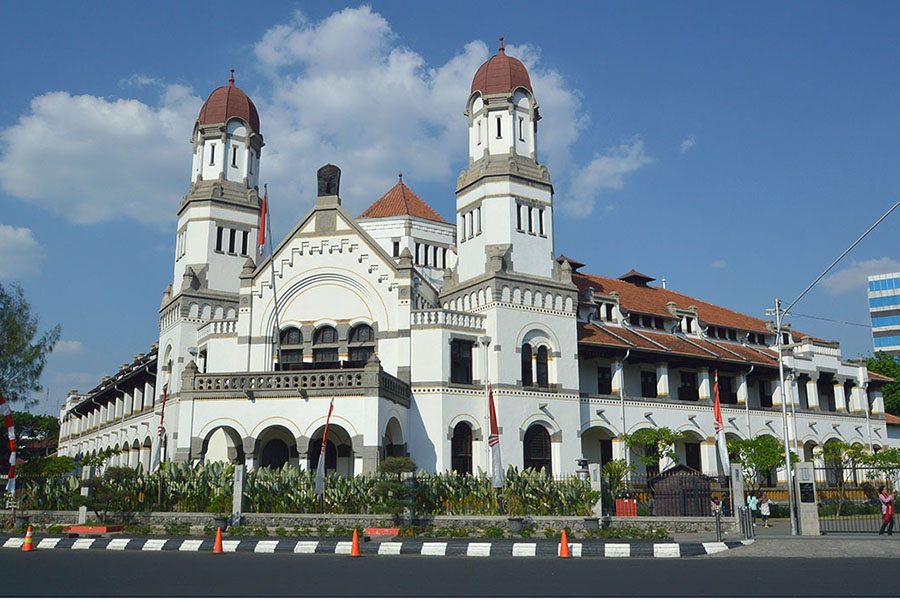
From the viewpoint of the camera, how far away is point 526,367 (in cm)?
3759

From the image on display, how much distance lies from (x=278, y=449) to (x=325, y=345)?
5.09 m

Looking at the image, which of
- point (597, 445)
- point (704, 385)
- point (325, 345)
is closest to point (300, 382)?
point (325, 345)

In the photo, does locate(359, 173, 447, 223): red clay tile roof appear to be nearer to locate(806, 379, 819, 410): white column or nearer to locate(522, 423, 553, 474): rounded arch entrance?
locate(522, 423, 553, 474): rounded arch entrance

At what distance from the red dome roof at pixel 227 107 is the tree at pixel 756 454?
99.9ft

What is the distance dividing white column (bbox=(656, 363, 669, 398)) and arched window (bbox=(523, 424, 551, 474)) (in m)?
9.07

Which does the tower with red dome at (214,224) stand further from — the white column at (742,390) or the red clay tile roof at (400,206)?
the white column at (742,390)

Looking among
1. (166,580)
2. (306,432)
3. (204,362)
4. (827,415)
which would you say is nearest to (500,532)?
(306,432)

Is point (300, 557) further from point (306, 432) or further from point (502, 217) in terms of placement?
point (502, 217)

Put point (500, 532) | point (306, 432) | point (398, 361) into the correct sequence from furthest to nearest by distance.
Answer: point (398, 361) → point (306, 432) → point (500, 532)

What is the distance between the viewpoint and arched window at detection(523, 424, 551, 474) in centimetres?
3678

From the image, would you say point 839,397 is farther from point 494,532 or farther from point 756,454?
point 494,532

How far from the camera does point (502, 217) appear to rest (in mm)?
38344

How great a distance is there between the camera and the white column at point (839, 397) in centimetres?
5188

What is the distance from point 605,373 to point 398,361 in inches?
484
